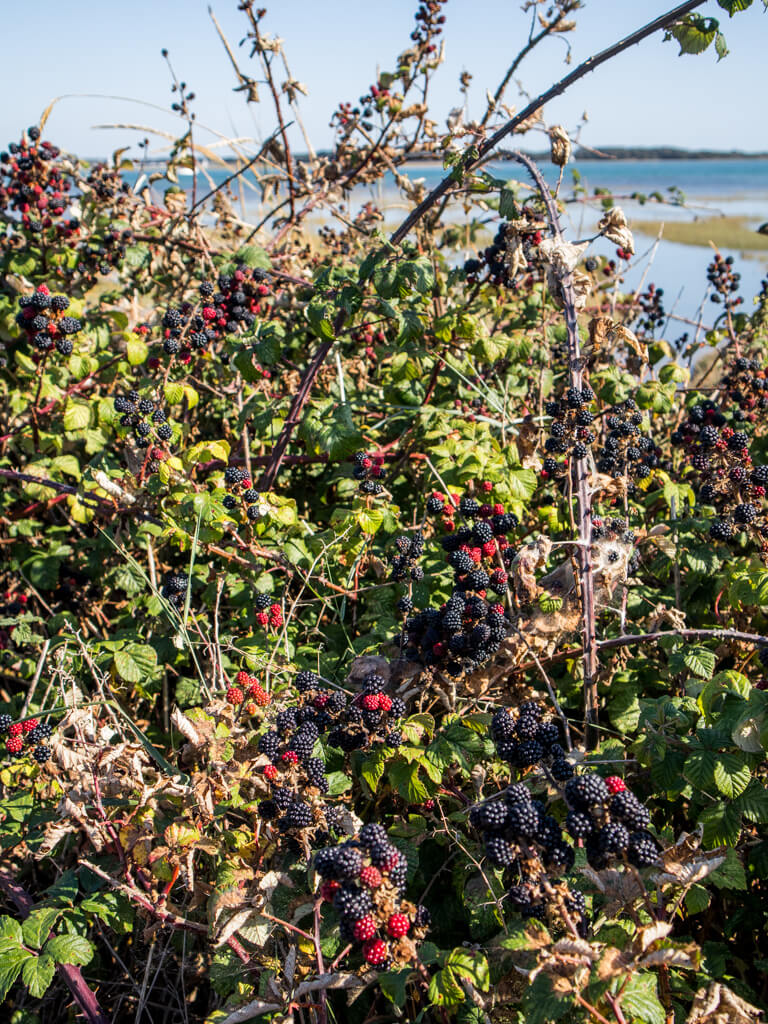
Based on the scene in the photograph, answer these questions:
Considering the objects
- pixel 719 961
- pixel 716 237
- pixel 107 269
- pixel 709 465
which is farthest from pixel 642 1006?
pixel 716 237

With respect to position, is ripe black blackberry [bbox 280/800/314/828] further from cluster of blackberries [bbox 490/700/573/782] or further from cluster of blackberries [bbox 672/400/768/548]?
cluster of blackberries [bbox 672/400/768/548]

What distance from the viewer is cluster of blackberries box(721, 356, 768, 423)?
3.51 metres

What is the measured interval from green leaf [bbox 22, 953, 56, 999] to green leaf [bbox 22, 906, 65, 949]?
46 mm

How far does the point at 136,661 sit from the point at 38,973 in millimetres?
1218

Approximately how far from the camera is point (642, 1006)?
158 centimetres

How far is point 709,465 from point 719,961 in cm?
191

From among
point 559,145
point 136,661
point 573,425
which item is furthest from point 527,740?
point 559,145

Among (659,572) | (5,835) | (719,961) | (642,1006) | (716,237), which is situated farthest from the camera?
(716,237)

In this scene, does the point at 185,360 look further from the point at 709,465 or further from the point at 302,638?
the point at 709,465

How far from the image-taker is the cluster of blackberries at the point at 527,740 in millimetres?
1897

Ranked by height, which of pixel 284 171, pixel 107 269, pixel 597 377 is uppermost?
pixel 284 171

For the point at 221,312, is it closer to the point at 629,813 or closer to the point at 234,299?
the point at 234,299

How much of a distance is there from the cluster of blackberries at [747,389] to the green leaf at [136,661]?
3.10 m

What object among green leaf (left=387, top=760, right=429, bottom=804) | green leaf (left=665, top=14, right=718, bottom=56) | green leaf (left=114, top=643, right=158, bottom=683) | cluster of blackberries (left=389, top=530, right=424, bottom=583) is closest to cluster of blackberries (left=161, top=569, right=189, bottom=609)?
green leaf (left=114, top=643, right=158, bottom=683)
